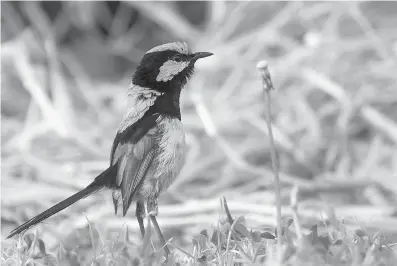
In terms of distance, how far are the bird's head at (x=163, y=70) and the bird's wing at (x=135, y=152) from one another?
15cm

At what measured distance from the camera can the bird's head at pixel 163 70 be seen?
8.77ft

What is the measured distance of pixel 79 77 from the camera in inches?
226

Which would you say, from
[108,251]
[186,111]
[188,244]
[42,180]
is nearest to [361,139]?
[186,111]

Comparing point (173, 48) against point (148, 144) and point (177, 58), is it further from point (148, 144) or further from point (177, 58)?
point (148, 144)

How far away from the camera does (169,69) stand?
8.89 feet

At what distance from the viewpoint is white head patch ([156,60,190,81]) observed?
2.68m

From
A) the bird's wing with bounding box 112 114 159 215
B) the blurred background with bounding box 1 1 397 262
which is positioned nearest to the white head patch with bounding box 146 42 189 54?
the bird's wing with bounding box 112 114 159 215

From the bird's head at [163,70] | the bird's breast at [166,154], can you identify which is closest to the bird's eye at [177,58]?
the bird's head at [163,70]

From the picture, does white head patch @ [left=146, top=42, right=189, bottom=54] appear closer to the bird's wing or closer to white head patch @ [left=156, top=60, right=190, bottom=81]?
white head patch @ [left=156, top=60, right=190, bottom=81]

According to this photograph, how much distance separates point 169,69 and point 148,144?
0.32m

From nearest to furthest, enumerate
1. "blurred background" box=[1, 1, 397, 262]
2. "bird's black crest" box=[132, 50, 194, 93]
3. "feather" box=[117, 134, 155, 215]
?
1. "feather" box=[117, 134, 155, 215]
2. "bird's black crest" box=[132, 50, 194, 93]
3. "blurred background" box=[1, 1, 397, 262]

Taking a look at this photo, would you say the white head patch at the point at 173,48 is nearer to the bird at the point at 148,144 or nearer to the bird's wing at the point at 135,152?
the bird at the point at 148,144

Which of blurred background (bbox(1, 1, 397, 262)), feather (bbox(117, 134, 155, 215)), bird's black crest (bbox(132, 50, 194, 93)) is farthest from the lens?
blurred background (bbox(1, 1, 397, 262))

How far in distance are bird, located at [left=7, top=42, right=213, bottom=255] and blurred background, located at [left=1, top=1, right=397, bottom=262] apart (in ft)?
3.20
